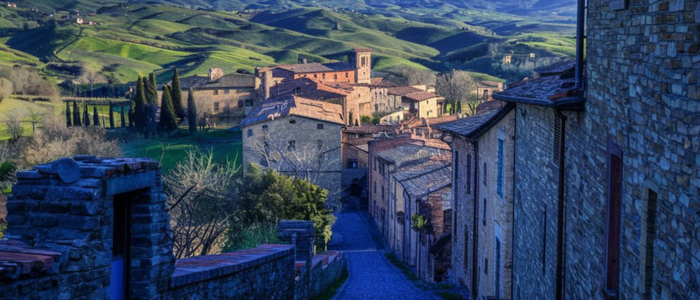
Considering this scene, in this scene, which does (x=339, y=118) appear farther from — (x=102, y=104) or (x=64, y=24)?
(x=64, y=24)

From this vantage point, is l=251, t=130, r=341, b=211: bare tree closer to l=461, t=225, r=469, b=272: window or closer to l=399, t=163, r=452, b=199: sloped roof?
l=399, t=163, r=452, b=199: sloped roof

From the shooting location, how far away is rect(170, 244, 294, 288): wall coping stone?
26.8 ft

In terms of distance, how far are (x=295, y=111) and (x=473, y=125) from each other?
31.3 meters

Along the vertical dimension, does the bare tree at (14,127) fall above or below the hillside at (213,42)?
below

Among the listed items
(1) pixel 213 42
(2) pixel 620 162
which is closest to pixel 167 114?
(2) pixel 620 162

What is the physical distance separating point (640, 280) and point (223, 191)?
24.8m

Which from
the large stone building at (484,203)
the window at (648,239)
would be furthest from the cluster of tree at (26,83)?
the window at (648,239)

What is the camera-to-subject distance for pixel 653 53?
6.01m

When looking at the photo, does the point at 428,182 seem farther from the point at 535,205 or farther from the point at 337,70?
the point at 337,70

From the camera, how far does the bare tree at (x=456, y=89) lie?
279 feet

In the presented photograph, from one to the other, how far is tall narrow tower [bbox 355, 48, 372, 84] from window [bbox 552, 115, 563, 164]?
84.2 m

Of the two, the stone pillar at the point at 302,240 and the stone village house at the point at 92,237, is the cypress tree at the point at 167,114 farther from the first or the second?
the stone village house at the point at 92,237

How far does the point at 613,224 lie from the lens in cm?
734

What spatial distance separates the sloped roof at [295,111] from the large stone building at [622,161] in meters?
37.4
